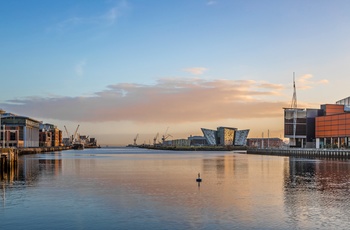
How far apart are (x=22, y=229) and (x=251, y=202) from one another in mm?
23171

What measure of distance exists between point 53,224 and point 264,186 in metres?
35.3

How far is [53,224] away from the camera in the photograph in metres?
33.8

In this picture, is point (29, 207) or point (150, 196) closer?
point (29, 207)

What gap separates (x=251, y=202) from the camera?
45.3 meters

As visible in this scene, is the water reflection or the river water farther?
the water reflection

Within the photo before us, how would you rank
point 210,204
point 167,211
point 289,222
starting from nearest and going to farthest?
1. point 289,222
2. point 167,211
3. point 210,204

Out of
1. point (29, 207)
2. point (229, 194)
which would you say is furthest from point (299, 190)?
point (29, 207)

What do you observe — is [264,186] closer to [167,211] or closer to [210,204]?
[210,204]

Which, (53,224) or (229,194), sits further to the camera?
(229,194)

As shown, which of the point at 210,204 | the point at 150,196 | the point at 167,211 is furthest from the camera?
the point at 150,196

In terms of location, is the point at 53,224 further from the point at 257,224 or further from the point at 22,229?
the point at 257,224

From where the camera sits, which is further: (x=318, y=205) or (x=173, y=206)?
(x=318, y=205)

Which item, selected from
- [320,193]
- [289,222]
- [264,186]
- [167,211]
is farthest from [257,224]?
[264,186]

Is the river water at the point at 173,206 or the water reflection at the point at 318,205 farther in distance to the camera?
the water reflection at the point at 318,205
